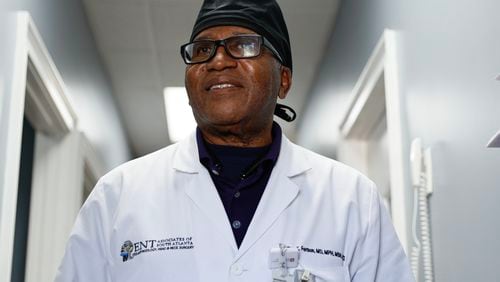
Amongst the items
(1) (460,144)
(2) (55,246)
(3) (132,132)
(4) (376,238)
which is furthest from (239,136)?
(3) (132,132)

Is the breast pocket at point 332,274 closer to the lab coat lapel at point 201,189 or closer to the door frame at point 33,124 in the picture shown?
the lab coat lapel at point 201,189

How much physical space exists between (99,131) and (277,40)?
2.68 m

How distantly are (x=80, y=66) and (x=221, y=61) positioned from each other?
2.22 m

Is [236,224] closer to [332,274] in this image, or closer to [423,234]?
[332,274]

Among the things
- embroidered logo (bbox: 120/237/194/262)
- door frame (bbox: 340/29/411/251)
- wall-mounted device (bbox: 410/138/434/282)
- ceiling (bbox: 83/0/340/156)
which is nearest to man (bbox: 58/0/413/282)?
embroidered logo (bbox: 120/237/194/262)

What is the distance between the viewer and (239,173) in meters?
1.47

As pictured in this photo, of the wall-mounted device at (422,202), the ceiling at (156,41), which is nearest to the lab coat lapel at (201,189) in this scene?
the wall-mounted device at (422,202)

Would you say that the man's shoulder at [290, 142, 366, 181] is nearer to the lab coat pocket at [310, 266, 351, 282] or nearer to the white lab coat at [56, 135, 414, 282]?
the white lab coat at [56, 135, 414, 282]

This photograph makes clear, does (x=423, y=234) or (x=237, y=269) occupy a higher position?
(x=423, y=234)

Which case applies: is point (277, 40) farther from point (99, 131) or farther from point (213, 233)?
point (99, 131)

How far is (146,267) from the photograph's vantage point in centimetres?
131

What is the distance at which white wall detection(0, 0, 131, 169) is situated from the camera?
286 cm

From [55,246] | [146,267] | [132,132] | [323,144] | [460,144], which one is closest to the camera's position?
[146,267]

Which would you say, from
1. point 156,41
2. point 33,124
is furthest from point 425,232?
point 156,41
